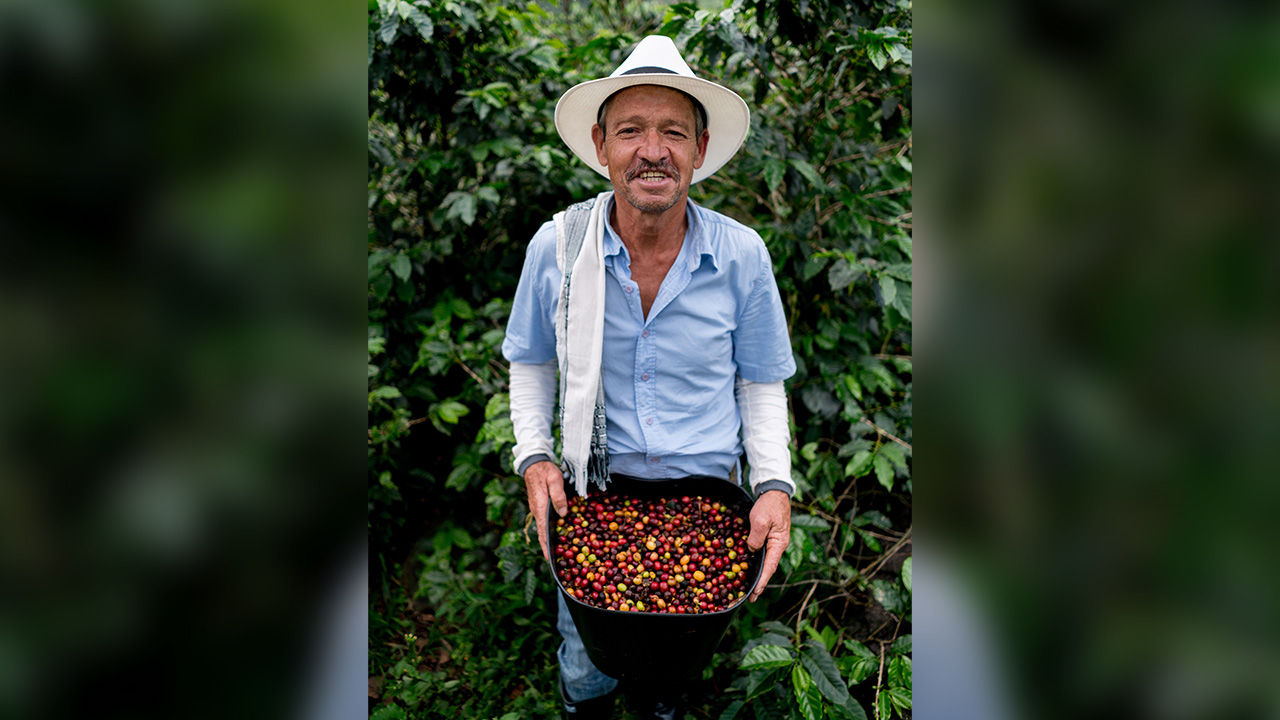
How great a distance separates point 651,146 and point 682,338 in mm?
458

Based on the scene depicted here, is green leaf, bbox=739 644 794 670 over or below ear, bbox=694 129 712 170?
below

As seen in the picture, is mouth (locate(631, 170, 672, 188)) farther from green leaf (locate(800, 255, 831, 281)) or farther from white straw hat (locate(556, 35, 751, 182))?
green leaf (locate(800, 255, 831, 281))

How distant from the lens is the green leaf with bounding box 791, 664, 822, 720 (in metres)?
1.72

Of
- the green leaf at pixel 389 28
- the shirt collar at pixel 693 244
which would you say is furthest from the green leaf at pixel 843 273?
the green leaf at pixel 389 28

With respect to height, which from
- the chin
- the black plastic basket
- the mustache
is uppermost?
the mustache

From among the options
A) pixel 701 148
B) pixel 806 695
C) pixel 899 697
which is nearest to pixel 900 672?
pixel 899 697

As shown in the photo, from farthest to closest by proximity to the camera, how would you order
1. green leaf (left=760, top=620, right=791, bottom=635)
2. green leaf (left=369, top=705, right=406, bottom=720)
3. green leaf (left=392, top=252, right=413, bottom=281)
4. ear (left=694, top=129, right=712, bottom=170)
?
green leaf (left=392, top=252, right=413, bottom=281)
green leaf (left=369, top=705, right=406, bottom=720)
green leaf (left=760, top=620, right=791, bottom=635)
ear (left=694, top=129, right=712, bottom=170)

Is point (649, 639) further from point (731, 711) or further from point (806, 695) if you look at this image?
point (731, 711)

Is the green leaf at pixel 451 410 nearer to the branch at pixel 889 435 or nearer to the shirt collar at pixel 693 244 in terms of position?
the shirt collar at pixel 693 244

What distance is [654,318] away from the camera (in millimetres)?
1703

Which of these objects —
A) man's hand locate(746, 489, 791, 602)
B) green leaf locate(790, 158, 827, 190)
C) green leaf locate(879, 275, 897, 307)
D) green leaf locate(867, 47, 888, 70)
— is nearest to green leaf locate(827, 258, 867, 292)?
green leaf locate(879, 275, 897, 307)

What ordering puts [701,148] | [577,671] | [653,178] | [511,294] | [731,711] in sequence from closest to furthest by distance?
[653,178]
[701,148]
[577,671]
[731,711]
[511,294]

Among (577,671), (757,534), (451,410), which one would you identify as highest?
(451,410)

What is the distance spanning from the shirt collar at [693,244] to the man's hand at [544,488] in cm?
57
